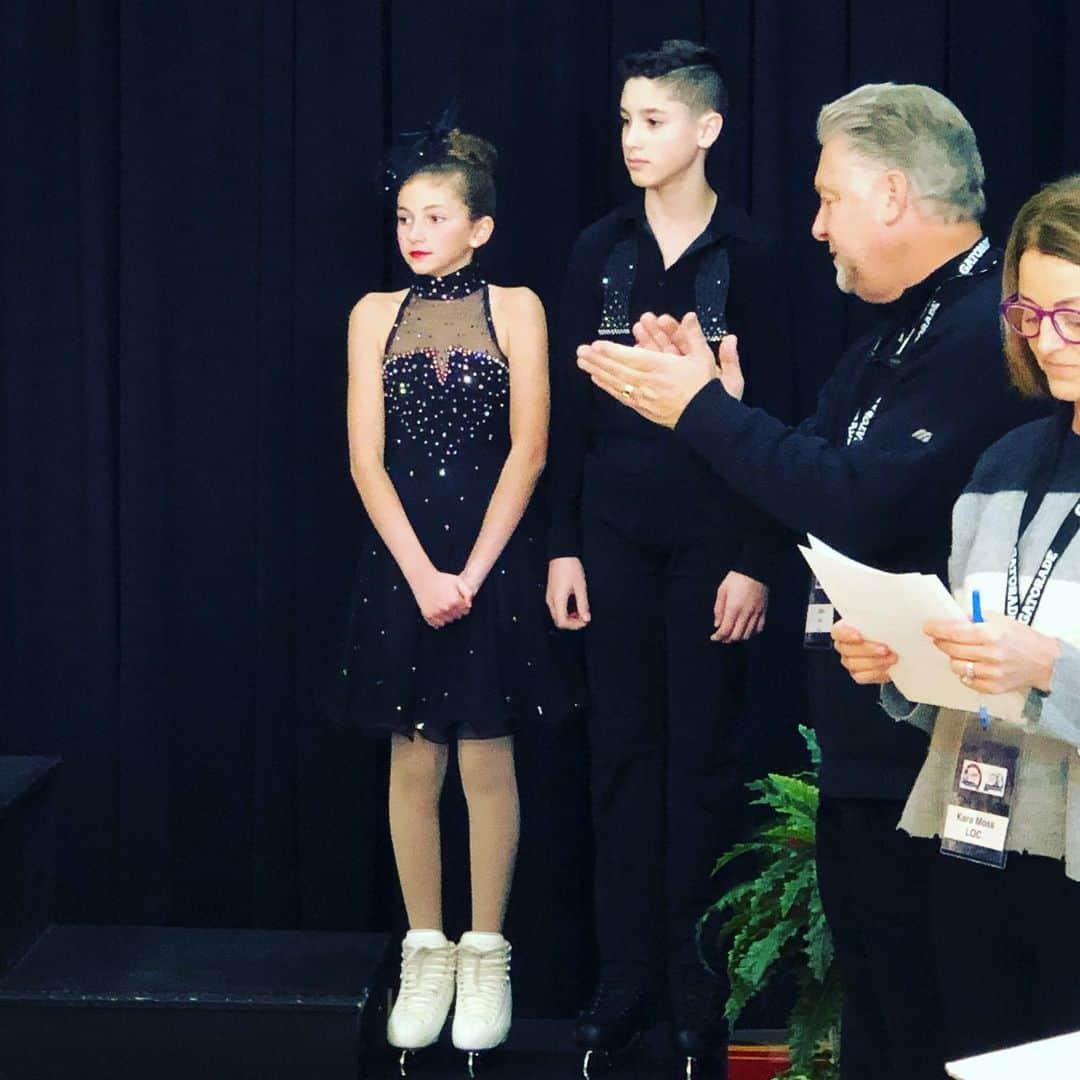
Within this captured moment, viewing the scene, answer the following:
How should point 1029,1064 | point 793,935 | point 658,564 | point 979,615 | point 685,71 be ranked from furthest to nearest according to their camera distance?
point 658,564, point 685,71, point 793,935, point 979,615, point 1029,1064

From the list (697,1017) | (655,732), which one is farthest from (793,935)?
(655,732)

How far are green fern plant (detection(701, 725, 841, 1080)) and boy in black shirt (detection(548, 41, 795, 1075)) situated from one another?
7.0 inches

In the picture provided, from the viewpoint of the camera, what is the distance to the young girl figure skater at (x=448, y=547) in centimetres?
348

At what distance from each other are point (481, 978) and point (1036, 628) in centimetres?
178

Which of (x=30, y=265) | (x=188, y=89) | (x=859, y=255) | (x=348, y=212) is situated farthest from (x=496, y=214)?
(x=859, y=255)

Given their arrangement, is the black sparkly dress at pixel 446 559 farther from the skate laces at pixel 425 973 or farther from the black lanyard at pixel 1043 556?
the black lanyard at pixel 1043 556

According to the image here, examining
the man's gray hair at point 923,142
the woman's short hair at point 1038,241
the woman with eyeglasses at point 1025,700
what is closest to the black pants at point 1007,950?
the woman with eyeglasses at point 1025,700

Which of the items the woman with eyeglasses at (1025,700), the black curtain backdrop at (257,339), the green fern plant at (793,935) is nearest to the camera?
the woman with eyeglasses at (1025,700)

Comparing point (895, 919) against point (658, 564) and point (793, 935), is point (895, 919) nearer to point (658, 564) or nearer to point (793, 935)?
point (793, 935)

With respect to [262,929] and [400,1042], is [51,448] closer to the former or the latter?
[262,929]

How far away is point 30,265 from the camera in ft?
12.9

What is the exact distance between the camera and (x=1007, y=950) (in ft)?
6.70

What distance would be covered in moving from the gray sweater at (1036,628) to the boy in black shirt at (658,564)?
1.19 metres

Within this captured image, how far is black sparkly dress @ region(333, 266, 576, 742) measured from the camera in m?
3.49
